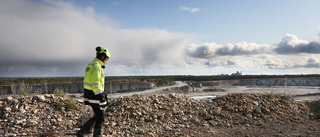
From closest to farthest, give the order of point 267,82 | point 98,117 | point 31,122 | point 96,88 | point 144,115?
point 96,88, point 98,117, point 31,122, point 144,115, point 267,82

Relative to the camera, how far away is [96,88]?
4875mm

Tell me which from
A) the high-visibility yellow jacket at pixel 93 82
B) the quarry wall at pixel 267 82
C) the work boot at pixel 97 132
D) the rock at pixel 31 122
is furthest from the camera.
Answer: the quarry wall at pixel 267 82

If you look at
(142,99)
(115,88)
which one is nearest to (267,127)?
(142,99)

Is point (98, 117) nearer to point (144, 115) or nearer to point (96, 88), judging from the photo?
point (96, 88)

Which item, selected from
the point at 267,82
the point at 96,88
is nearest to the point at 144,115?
the point at 96,88

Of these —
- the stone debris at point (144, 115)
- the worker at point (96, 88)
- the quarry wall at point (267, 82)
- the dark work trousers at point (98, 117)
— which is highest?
the worker at point (96, 88)

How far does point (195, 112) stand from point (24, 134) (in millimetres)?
6341

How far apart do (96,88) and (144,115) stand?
10.6 ft

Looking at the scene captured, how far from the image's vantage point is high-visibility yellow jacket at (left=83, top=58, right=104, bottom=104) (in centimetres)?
488

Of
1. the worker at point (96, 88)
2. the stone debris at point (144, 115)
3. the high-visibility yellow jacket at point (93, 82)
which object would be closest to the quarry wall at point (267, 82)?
the stone debris at point (144, 115)

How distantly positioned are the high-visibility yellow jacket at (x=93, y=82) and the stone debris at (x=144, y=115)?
1.86 m

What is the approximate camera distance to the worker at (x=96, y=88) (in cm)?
489

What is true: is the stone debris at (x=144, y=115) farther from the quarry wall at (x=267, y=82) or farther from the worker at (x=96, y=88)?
the quarry wall at (x=267, y=82)

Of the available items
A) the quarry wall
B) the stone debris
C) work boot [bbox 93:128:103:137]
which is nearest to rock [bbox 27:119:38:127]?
the stone debris
